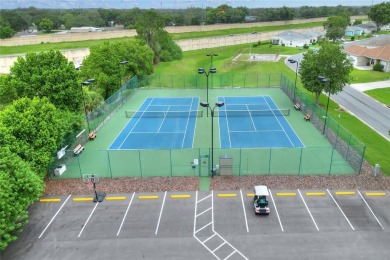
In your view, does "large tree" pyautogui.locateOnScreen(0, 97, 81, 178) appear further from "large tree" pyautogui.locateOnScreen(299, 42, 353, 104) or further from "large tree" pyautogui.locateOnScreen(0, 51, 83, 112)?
"large tree" pyautogui.locateOnScreen(299, 42, 353, 104)

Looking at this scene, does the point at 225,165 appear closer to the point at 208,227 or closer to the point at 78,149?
the point at 208,227

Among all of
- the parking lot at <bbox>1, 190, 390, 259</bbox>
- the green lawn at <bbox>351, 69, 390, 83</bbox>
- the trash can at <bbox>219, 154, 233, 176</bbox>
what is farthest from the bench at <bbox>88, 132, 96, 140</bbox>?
the green lawn at <bbox>351, 69, 390, 83</bbox>

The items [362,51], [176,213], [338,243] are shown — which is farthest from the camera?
[362,51]

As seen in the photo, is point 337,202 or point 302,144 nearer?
point 337,202

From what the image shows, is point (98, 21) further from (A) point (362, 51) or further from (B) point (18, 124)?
(B) point (18, 124)

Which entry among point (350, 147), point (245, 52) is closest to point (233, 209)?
point (350, 147)

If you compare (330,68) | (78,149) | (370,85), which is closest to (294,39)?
(370,85)

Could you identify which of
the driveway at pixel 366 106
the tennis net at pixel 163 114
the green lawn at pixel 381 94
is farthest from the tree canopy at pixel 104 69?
the green lawn at pixel 381 94
